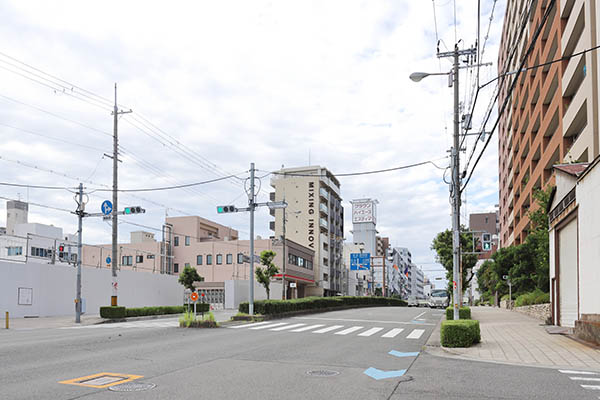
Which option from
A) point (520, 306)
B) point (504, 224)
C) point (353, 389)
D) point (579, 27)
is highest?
point (579, 27)

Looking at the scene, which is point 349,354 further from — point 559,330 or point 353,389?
point 559,330

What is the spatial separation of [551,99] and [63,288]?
3972cm

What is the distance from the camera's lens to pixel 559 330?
20.0m

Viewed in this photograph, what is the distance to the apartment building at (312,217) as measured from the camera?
85375 mm

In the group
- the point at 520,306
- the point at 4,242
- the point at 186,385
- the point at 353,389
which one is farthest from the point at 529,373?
the point at 4,242

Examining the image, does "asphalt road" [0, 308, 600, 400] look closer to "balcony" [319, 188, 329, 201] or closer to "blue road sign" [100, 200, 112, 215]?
"blue road sign" [100, 200, 112, 215]

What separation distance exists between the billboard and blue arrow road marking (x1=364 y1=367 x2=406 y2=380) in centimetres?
13203

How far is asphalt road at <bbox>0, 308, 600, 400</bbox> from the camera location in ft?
28.4

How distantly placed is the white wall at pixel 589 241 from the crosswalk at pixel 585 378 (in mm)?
5469

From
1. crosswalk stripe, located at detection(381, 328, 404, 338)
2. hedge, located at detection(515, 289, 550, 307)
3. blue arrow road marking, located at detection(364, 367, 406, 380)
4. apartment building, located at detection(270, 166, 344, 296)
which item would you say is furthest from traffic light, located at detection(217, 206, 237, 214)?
apartment building, located at detection(270, 166, 344, 296)

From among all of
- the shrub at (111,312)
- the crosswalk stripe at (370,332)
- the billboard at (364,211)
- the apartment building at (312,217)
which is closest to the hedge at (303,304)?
the shrub at (111,312)

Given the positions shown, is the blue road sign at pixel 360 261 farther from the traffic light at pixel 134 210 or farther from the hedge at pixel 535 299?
the traffic light at pixel 134 210

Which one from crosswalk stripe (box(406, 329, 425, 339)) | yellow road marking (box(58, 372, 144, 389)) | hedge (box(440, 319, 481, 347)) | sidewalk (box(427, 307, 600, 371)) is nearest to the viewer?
yellow road marking (box(58, 372, 144, 389))

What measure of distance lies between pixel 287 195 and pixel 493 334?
6877cm
